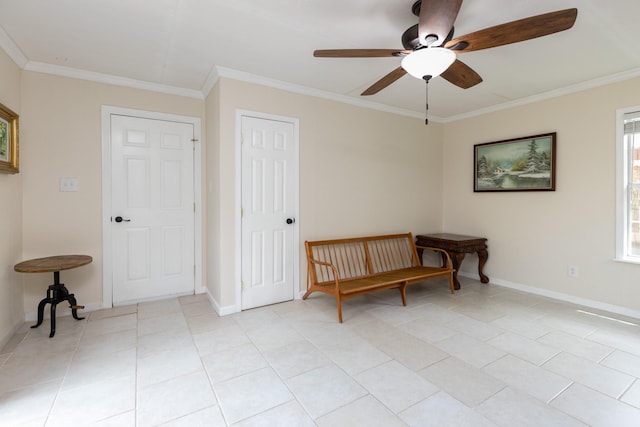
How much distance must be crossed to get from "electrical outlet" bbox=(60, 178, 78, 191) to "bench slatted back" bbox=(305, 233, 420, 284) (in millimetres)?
2368

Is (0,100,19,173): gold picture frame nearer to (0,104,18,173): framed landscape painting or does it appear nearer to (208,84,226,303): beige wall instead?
(0,104,18,173): framed landscape painting

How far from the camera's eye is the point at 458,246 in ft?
12.8

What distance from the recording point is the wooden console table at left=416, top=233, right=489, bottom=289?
3.92m

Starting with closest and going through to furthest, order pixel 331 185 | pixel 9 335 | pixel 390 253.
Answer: pixel 9 335
pixel 331 185
pixel 390 253

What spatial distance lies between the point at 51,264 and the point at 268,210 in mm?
1903

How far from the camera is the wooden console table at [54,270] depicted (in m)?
2.46

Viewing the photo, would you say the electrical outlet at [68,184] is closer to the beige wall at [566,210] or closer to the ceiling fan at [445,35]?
the ceiling fan at [445,35]

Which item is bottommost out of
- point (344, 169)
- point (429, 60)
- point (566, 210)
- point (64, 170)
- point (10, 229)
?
point (10, 229)

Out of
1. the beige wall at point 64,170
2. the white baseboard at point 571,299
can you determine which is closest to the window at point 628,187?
the white baseboard at point 571,299

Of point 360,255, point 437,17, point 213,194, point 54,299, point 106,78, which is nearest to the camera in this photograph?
point 437,17

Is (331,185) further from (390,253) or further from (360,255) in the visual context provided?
(390,253)

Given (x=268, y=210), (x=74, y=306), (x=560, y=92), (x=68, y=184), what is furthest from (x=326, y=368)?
(x=560, y=92)

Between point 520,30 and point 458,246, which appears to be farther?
point 458,246

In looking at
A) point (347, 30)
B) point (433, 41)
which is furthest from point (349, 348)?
point (347, 30)
